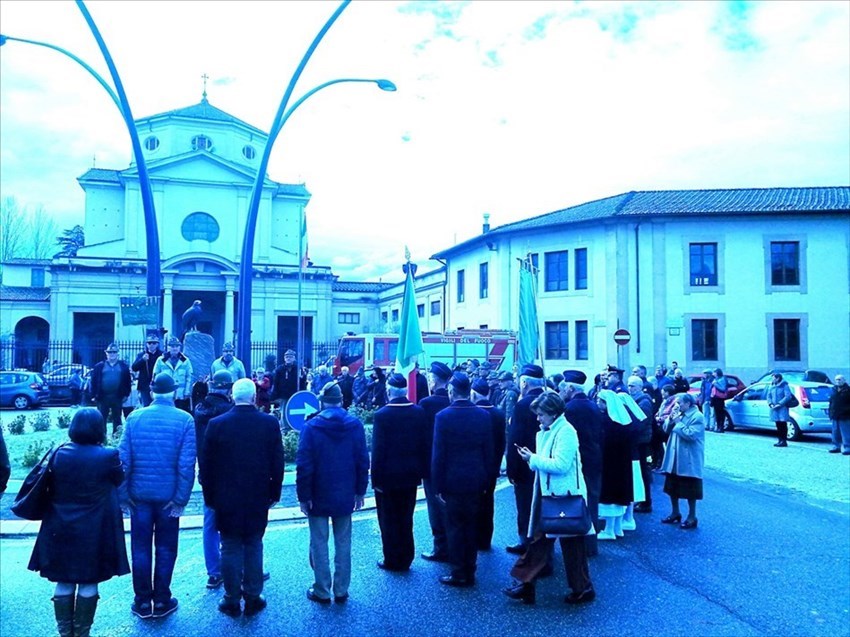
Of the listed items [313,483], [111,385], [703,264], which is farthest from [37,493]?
[703,264]

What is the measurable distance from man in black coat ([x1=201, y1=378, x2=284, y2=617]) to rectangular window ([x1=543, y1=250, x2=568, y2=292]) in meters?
29.5

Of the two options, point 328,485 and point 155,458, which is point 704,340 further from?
point 155,458

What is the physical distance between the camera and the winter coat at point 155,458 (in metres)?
→ 5.38

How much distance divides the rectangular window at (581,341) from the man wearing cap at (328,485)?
27.7 metres

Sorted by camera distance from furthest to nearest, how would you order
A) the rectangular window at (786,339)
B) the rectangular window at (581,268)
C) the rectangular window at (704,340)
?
the rectangular window at (581,268) < the rectangular window at (704,340) < the rectangular window at (786,339)

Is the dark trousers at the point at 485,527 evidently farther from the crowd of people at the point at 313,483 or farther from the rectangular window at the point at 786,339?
the rectangular window at the point at 786,339

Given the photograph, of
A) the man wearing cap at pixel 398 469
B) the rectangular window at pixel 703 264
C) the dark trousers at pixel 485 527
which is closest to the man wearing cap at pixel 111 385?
the man wearing cap at pixel 398 469

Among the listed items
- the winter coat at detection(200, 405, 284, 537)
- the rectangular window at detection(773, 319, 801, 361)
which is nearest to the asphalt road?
the winter coat at detection(200, 405, 284, 537)

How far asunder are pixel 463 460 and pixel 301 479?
1459 mm

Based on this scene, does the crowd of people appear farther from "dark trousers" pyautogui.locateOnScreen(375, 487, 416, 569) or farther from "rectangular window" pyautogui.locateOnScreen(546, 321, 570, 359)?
"rectangular window" pyautogui.locateOnScreen(546, 321, 570, 359)

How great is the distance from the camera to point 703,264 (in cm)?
3127

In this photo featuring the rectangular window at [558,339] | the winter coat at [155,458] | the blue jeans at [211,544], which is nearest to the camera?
the winter coat at [155,458]

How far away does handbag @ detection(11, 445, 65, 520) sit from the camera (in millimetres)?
Answer: 4539

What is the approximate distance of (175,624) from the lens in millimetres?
5293
